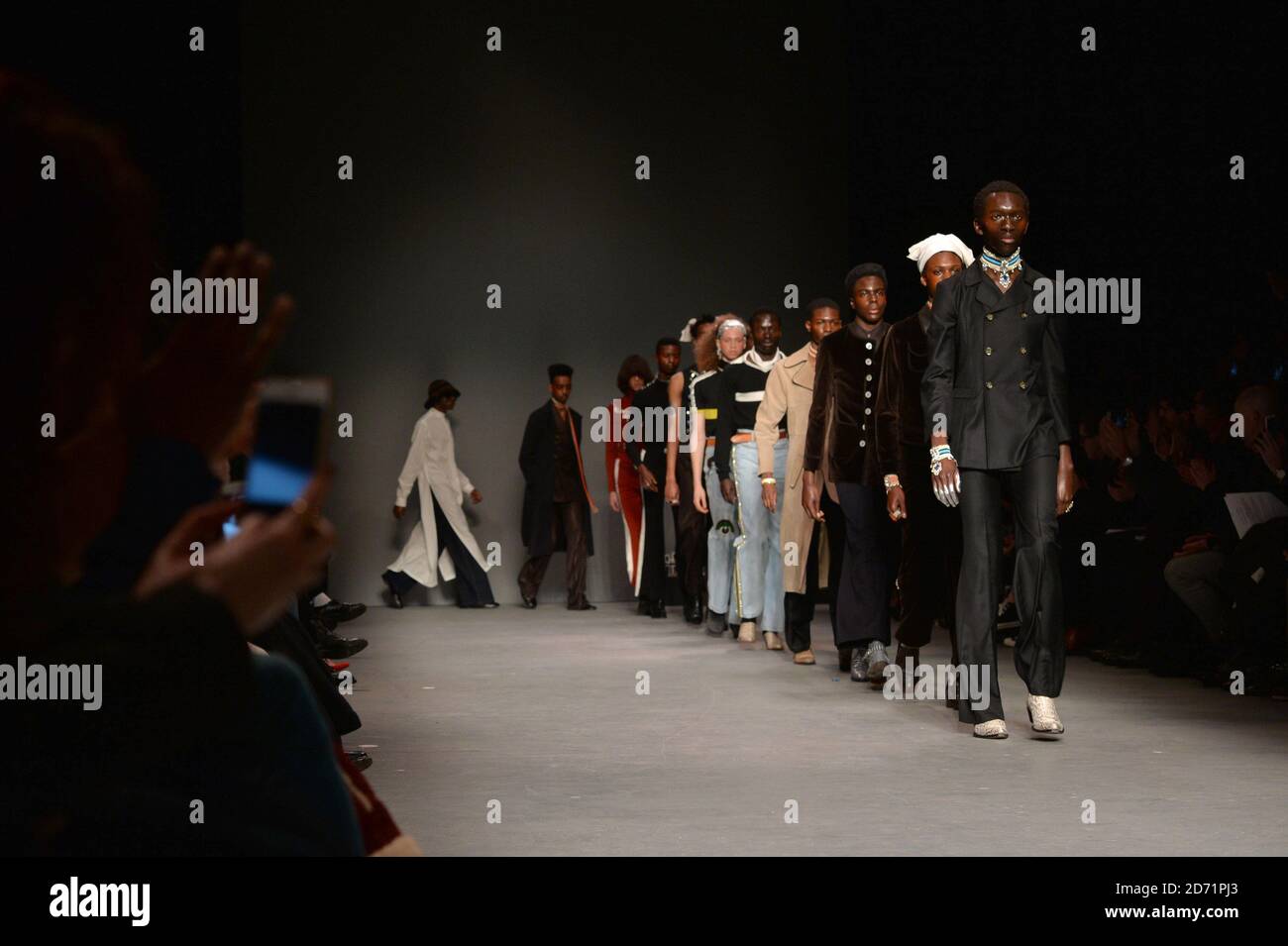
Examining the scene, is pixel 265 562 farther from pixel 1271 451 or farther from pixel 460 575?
pixel 460 575

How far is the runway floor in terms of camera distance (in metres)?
3.78

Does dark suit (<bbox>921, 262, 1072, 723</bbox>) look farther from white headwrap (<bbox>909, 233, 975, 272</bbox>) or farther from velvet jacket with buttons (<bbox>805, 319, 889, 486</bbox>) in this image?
velvet jacket with buttons (<bbox>805, 319, 889, 486</bbox>)

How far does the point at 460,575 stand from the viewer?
40.2ft

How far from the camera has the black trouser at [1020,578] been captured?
5.21m

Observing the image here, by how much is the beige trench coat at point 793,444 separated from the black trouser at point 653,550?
2.97 meters

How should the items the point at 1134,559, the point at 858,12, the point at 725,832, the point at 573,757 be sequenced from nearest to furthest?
the point at 725,832
the point at 573,757
the point at 1134,559
the point at 858,12

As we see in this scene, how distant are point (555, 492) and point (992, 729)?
6.95 meters

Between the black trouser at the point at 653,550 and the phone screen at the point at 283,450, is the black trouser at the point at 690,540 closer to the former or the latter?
the black trouser at the point at 653,550

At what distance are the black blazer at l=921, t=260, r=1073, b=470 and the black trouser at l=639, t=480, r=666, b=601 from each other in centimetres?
562

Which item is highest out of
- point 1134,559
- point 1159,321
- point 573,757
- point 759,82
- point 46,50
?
point 759,82

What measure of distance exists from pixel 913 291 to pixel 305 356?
4642 mm
